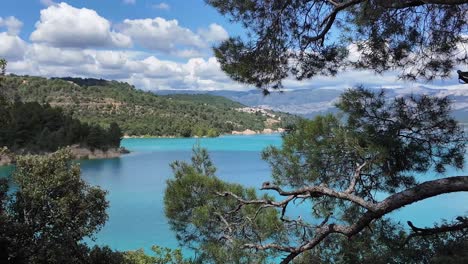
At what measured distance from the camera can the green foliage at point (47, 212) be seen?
602 centimetres

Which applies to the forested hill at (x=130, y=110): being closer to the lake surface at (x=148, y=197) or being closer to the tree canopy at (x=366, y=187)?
the lake surface at (x=148, y=197)

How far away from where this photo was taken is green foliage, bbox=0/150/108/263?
602 centimetres

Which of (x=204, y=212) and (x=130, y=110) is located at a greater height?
(x=204, y=212)

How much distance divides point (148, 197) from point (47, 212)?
1652cm

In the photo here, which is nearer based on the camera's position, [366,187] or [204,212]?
[366,187]

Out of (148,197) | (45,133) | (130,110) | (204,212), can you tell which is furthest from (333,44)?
(130,110)

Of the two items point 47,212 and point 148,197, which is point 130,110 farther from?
point 47,212

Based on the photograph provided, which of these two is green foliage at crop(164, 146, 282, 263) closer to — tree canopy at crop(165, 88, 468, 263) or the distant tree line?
tree canopy at crop(165, 88, 468, 263)

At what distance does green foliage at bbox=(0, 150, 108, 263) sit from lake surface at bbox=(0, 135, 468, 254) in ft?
→ 9.57

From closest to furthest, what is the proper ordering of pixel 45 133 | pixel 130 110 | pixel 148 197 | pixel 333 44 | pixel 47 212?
pixel 333 44
pixel 47 212
pixel 148 197
pixel 45 133
pixel 130 110

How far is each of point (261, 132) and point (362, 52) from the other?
79024 mm

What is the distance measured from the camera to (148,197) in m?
22.8

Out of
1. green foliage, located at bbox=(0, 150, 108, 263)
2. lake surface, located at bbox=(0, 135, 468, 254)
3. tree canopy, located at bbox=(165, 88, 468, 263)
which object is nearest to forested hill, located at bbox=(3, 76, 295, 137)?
lake surface, located at bbox=(0, 135, 468, 254)

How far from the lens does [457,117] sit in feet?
12.3
